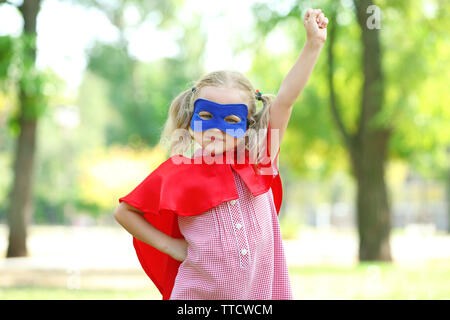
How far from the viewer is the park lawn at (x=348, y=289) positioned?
561cm

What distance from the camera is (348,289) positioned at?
612 centimetres

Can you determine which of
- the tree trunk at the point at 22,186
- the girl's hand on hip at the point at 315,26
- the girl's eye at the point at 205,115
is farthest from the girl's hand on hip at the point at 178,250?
the tree trunk at the point at 22,186

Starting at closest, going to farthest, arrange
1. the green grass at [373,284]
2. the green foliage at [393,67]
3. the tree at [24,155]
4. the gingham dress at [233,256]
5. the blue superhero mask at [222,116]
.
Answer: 1. the gingham dress at [233,256]
2. the blue superhero mask at [222,116]
3. the green grass at [373,284]
4. the green foliage at [393,67]
5. the tree at [24,155]

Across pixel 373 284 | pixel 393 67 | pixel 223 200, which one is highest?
pixel 393 67

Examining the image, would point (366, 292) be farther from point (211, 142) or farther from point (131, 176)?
point (131, 176)

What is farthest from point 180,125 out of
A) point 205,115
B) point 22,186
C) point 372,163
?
point 22,186

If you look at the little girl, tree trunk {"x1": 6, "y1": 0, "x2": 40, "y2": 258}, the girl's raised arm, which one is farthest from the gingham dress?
tree trunk {"x1": 6, "y1": 0, "x2": 40, "y2": 258}

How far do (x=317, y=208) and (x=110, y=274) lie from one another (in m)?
40.5

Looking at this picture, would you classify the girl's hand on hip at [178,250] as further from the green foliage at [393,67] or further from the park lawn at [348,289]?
the green foliage at [393,67]

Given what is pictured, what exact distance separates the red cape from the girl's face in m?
0.05

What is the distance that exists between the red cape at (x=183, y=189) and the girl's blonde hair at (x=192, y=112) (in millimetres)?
57

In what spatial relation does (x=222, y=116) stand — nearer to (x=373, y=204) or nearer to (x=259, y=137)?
(x=259, y=137)

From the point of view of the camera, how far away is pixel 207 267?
2.21 meters

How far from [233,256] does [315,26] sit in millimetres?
973
